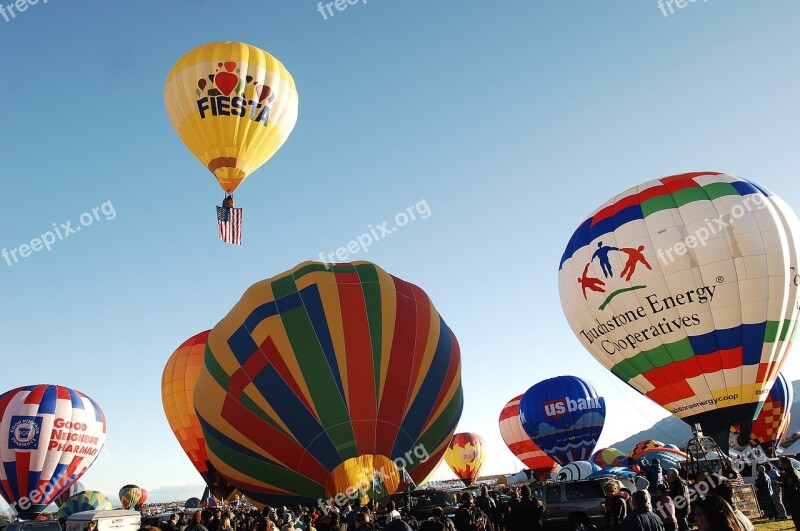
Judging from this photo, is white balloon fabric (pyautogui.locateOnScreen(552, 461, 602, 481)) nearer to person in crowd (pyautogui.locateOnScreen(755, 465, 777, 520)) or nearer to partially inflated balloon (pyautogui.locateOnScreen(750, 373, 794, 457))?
person in crowd (pyautogui.locateOnScreen(755, 465, 777, 520))

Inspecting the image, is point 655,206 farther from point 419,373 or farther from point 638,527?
point 638,527

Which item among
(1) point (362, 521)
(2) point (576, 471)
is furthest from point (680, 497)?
(2) point (576, 471)

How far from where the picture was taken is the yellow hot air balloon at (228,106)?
66.4ft

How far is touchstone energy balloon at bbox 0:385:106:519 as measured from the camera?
2556 cm

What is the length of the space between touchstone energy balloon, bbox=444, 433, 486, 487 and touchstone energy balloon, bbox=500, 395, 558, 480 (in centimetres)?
415

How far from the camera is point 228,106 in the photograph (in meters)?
20.1

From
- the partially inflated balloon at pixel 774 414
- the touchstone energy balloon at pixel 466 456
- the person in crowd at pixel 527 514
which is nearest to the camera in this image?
the person in crowd at pixel 527 514

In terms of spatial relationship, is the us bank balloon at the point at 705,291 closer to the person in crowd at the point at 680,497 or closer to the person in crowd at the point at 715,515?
the person in crowd at the point at 680,497

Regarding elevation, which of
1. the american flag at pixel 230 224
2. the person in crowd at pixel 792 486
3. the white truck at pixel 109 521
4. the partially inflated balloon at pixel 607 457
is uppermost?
the american flag at pixel 230 224

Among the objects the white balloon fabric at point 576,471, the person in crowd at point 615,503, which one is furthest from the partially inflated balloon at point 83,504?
the person in crowd at point 615,503

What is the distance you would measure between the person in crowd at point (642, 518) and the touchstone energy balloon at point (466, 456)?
4061 centimetres

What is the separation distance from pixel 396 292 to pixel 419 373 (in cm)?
202

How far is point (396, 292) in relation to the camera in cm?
1454

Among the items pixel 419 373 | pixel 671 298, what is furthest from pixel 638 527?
pixel 671 298
